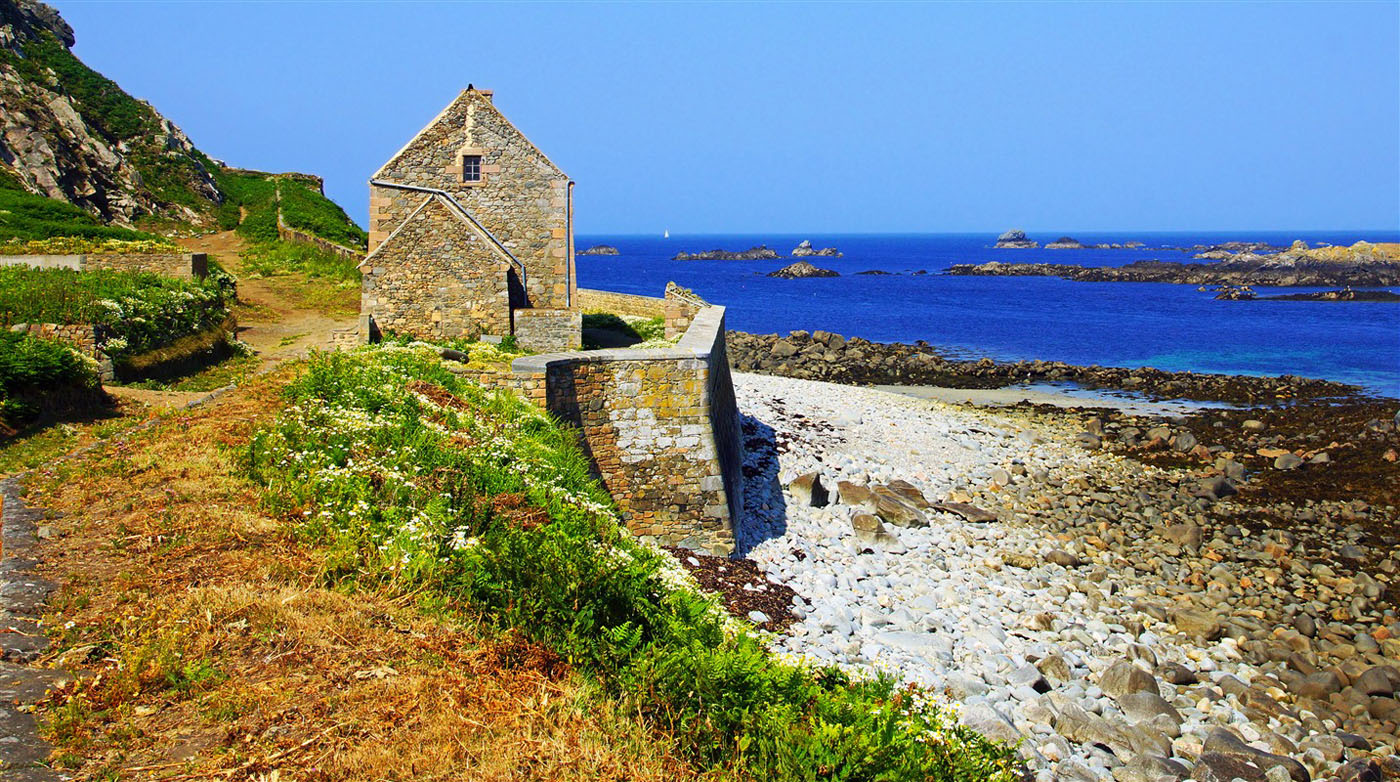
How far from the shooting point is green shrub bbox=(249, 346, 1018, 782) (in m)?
5.61

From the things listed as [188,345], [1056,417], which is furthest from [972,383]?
[188,345]

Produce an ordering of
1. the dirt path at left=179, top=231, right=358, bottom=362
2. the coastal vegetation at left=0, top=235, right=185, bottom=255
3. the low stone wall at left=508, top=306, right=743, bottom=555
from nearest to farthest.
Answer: the low stone wall at left=508, top=306, right=743, bottom=555, the dirt path at left=179, top=231, right=358, bottom=362, the coastal vegetation at left=0, top=235, right=185, bottom=255

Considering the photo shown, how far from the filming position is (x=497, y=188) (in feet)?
77.3

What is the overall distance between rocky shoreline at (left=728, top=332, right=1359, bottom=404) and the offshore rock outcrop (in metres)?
25.0

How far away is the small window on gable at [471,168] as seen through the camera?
23.4 metres

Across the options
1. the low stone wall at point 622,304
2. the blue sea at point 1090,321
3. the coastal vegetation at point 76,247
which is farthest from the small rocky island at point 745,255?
the coastal vegetation at point 76,247

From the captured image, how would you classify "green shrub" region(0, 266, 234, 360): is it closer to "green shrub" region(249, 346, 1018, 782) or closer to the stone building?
the stone building

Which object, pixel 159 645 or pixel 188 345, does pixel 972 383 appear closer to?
pixel 188 345

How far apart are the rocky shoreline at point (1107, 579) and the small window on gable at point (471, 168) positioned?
906cm

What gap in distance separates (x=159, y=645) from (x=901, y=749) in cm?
454

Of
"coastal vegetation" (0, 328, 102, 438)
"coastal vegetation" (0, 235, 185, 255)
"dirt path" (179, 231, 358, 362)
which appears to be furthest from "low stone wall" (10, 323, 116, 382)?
"coastal vegetation" (0, 235, 185, 255)

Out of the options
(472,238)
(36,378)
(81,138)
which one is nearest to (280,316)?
(472,238)

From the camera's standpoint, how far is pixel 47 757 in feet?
15.5

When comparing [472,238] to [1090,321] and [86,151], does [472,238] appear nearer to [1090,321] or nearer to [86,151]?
[86,151]
